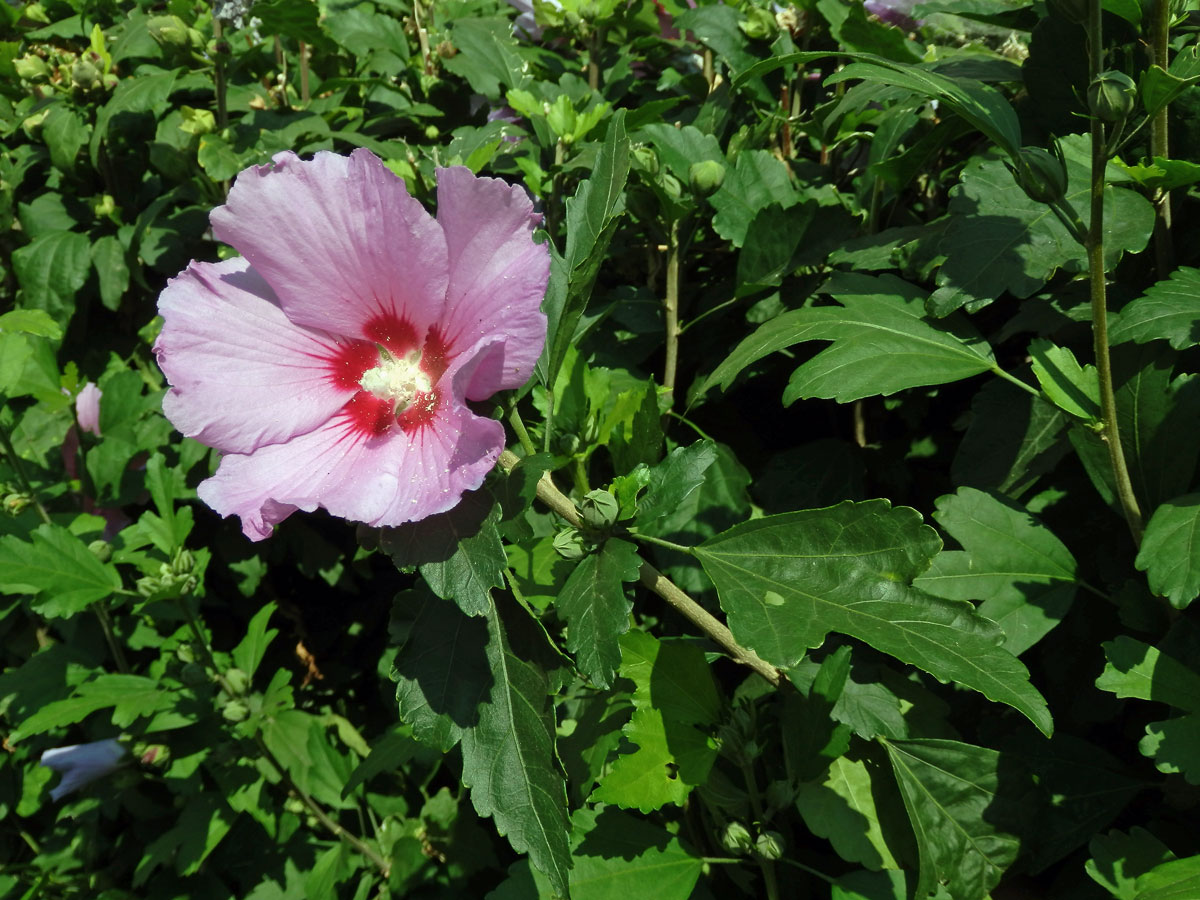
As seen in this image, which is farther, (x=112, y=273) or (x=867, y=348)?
(x=112, y=273)

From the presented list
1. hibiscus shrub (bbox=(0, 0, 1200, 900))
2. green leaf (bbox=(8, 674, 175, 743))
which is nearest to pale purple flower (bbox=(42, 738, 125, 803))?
hibiscus shrub (bbox=(0, 0, 1200, 900))

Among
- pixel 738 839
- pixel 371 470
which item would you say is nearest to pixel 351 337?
pixel 371 470

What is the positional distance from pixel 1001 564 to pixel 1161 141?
0.58 metres

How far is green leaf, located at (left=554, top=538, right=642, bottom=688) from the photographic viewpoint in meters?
0.95

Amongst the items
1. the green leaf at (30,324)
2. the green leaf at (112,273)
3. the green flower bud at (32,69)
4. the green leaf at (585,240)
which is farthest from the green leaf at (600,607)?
the green flower bud at (32,69)

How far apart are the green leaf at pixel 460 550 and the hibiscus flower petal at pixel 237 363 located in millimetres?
218

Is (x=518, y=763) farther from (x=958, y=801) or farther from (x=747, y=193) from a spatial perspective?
(x=747, y=193)

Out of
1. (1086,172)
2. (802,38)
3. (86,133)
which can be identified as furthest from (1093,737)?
(86,133)

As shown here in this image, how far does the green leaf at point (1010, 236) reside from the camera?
3.74 ft

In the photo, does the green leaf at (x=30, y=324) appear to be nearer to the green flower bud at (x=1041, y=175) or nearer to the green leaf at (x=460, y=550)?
the green leaf at (x=460, y=550)

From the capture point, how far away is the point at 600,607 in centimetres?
98

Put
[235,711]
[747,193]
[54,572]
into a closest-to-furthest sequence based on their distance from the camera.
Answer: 1. [747,193]
2. [54,572]
3. [235,711]

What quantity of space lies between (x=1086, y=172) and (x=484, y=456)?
36.7 inches

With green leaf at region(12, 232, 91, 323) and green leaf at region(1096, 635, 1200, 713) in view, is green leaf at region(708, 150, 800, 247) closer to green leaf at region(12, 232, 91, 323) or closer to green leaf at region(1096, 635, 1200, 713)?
green leaf at region(1096, 635, 1200, 713)
